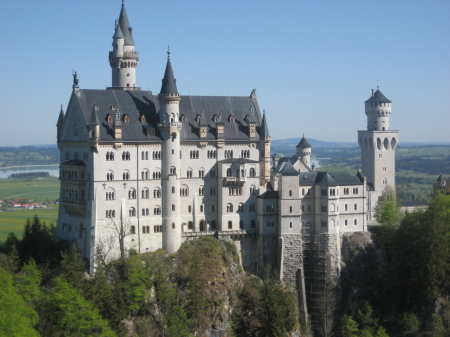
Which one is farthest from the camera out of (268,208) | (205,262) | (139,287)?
(268,208)

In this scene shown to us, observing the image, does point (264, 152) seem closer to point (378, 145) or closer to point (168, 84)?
point (168, 84)

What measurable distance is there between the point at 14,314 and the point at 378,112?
240 feet

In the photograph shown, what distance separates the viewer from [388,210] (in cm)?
11662

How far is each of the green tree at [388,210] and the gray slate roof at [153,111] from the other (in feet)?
73.8

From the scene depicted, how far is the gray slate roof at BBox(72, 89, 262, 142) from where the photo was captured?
100875 millimetres

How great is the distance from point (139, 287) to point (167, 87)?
2568cm

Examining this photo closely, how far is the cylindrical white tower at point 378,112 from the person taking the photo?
13012 cm

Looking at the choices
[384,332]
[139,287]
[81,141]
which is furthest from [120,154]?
[384,332]

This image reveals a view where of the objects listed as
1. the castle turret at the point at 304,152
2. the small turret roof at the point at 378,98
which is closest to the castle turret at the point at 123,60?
the castle turret at the point at 304,152

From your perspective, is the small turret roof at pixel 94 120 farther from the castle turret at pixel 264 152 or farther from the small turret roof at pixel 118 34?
the castle turret at pixel 264 152

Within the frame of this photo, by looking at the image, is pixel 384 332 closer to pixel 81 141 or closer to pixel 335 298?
pixel 335 298

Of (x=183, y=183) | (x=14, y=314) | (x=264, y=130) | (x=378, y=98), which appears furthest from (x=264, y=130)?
(x=14, y=314)

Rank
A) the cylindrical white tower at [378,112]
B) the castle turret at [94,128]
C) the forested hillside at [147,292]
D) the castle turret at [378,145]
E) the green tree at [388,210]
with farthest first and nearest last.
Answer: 1. the cylindrical white tower at [378,112]
2. the castle turret at [378,145]
3. the green tree at [388,210]
4. the castle turret at [94,128]
5. the forested hillside at [147,292]

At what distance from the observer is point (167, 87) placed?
102562 mm
